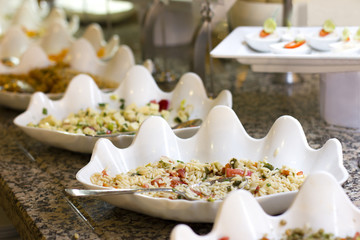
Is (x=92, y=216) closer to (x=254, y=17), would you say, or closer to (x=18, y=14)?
(x=254, y=17)

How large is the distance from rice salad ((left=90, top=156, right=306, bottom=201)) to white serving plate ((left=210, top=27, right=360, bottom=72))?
25cm

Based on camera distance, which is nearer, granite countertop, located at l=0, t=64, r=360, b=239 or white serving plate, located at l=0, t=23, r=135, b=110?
granite countertop, located at l=0, t=64, r=360, b=239

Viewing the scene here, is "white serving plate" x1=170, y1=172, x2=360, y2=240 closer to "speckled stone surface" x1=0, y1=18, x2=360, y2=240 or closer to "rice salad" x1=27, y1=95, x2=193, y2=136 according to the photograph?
"speckled stone surface" x1=0, y1=18, x2=360, y2=240

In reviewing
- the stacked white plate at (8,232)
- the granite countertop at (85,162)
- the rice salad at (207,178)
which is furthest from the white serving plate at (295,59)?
the stacked white plate at (8,232)

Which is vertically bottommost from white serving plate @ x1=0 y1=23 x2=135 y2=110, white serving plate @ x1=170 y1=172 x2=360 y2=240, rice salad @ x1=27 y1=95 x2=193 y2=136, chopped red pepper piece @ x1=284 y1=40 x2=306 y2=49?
white serving plate @ x1=0 y1=23 x2=135 y2=110

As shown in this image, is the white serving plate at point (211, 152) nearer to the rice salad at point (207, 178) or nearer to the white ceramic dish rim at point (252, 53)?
the rice salad at point (207, 178)

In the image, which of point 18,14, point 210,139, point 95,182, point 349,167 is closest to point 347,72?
point 349,167

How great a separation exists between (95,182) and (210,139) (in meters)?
0.24

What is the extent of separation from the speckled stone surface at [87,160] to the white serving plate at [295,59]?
0.15 metres

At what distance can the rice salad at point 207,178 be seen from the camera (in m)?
0.85

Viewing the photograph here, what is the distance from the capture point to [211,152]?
104cm

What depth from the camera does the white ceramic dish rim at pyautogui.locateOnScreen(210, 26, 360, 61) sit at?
1091 mm

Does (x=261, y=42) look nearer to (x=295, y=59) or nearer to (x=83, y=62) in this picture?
(x=295, y=59)

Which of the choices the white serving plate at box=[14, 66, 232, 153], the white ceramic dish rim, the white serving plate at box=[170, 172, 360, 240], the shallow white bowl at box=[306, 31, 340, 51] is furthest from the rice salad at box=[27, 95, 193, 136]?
the white serving plate at box=[170, 172, 360, 240]
